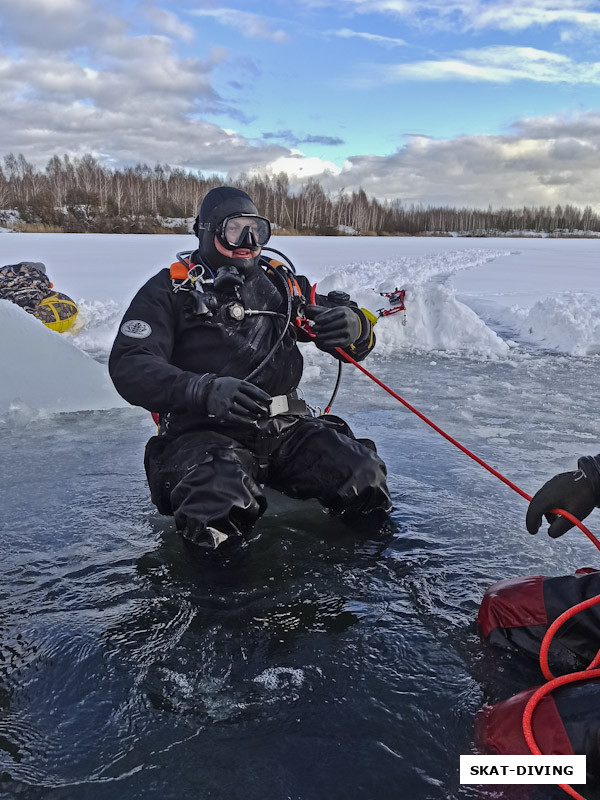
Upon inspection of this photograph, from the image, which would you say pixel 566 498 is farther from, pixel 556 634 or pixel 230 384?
pixel 230 384

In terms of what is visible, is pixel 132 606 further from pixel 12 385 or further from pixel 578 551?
pixel 12 385

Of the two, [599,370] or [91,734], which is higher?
[599,370]

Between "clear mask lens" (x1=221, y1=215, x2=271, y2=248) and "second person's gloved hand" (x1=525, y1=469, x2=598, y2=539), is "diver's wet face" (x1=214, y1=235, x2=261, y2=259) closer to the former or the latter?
"clear mask lens" (x1=221, y1=215, x2=271, y2=248)

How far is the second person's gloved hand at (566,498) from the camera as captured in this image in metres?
2.04

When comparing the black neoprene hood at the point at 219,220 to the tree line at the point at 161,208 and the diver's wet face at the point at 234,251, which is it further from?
the tree line at the point at 161,208

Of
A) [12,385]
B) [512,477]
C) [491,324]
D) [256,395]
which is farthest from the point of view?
[491,324]

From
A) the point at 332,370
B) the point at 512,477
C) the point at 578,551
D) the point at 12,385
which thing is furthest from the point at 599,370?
the point at 12,385

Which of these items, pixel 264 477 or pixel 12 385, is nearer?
pixel 264 477

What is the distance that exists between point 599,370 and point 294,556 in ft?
14.7

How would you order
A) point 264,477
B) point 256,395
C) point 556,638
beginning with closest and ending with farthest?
point 556,638, point 256,395, point 264,477

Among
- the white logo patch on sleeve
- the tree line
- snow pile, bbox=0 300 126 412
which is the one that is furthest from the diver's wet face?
the tree line

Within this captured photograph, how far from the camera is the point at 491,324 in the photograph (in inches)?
365

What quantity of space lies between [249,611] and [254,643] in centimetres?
20

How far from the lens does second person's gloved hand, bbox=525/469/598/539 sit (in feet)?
6.70
